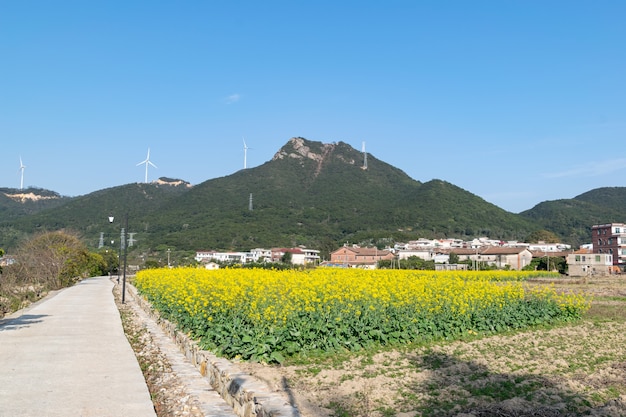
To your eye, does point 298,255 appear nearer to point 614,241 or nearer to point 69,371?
point 614,241

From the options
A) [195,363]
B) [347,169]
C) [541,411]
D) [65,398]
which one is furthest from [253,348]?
[347,169]

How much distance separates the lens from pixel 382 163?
148000 millimetres

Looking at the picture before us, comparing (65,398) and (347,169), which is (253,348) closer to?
(65,398)

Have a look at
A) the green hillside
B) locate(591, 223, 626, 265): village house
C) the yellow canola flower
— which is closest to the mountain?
the green hillside

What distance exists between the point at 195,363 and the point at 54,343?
4.31 metres

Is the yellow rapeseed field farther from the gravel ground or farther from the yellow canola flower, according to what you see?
the gravel ground

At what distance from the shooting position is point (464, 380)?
7.66m

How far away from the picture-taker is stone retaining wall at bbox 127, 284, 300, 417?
5.44 m

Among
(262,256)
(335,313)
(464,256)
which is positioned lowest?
(335,313)

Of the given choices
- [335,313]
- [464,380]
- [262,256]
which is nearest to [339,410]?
[464,380]

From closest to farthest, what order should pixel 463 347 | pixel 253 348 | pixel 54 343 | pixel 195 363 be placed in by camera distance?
pixel 253 348, pixel 195 363, pixel 463 347, pixel 54 343

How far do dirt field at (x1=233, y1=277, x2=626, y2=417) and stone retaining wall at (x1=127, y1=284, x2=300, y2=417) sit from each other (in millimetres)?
488

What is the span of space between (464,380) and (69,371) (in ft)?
20.8

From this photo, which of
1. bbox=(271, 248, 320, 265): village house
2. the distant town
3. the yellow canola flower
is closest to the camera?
the yellow canola flower
